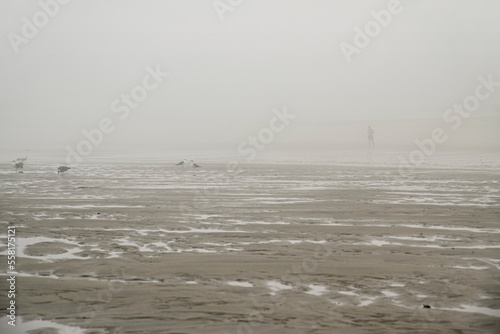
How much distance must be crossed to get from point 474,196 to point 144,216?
35.7 ft

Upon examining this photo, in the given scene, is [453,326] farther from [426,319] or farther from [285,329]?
[285,329]

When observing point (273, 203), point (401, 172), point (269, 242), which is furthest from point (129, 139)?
point (269, 242)

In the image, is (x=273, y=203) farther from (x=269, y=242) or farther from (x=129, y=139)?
(x=129, y=139)

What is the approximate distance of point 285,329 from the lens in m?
6.36

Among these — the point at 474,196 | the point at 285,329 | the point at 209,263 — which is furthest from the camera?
the point at 474,196

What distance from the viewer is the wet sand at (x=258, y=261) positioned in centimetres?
675

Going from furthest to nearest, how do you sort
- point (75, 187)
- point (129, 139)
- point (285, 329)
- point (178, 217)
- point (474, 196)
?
point (129, 139)
point (75, 187)
point (474, 196)
point (178, 217)
point (285, 329)

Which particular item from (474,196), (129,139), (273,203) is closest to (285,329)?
(273,203)

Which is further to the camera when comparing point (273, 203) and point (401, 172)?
point (401, 172)

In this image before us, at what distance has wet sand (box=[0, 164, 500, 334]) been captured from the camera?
6754 millimetres

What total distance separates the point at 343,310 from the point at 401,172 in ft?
76.0

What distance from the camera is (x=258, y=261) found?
9523 mm

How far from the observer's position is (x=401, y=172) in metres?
29.1

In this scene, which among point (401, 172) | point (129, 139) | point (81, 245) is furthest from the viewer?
point (129, 139)
